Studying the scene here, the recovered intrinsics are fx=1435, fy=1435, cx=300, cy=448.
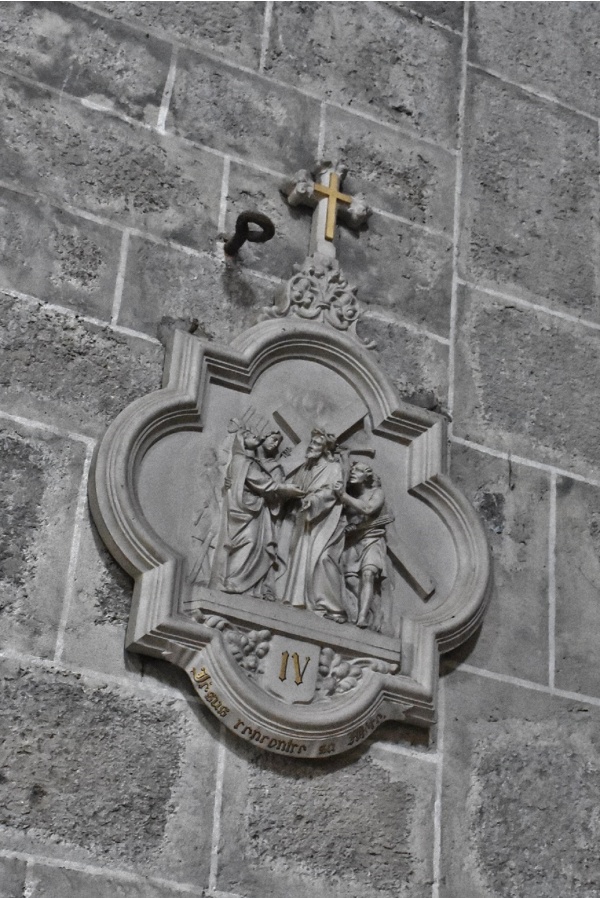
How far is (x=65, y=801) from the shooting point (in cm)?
371

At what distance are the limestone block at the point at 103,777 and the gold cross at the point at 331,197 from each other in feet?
5.68

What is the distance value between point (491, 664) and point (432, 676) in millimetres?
303

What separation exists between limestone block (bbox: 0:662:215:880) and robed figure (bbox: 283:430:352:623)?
50 centimetres

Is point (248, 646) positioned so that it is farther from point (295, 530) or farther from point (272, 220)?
point (272, 220)

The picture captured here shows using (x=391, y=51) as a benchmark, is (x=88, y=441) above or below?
below

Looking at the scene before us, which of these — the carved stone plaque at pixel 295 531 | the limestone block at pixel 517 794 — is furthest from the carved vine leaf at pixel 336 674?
the limestone block at pixel 517 794

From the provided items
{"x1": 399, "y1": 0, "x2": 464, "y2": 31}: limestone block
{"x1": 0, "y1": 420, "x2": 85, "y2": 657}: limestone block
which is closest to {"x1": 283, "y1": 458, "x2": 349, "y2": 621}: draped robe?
{"x1": 0, "y1": 420, "x2": 85, "y2": 657}: limestone block

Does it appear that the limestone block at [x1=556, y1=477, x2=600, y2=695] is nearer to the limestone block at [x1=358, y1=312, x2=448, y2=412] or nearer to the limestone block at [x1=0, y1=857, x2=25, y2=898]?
the limestone block at [x1=358, y1=312, x2=448, y2=412]

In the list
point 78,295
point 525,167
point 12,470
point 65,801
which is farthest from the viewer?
point 525,167

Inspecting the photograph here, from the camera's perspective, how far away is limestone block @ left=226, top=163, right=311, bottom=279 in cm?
470

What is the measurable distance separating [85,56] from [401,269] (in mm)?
1273

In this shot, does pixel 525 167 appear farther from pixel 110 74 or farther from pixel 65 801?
pixel 65 801

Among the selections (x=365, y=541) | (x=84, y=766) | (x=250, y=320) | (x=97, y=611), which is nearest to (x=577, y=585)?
(x=365, y=541)

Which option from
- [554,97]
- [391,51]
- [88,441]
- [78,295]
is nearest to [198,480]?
[88,441]
